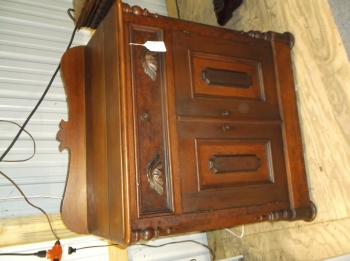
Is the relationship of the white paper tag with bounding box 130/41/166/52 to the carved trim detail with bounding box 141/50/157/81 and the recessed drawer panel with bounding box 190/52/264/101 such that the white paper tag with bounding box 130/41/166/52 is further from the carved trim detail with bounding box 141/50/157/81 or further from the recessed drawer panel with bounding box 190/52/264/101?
the recessed drawer panel with bounding box 190/52/264/101

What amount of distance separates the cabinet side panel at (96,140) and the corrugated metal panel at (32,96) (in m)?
0.28

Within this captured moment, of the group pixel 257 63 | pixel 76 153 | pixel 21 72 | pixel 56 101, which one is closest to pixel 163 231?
pixel 76 153

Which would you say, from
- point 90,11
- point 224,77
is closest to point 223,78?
point 224,77

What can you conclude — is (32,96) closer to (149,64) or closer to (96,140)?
(96,140)

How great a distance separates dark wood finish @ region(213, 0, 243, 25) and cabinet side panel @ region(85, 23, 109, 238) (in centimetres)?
68

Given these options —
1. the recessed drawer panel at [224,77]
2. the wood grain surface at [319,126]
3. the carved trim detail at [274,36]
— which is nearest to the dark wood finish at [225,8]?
the wood grain surface at [319,126]

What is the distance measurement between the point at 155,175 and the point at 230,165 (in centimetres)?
27

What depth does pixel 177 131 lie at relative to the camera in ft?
3.06

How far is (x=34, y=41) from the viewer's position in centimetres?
143

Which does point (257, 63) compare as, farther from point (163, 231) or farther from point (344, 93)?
point (163, 231)

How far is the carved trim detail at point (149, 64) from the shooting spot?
0.93 m

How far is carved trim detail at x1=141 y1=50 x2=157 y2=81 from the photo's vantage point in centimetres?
93

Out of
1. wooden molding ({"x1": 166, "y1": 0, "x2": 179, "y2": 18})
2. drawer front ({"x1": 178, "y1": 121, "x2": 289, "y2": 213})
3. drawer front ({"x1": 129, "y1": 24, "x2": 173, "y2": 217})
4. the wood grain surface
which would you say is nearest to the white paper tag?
drawer front ({"x1": 129, "y1": 24, "x2": 173, "y2": 217})

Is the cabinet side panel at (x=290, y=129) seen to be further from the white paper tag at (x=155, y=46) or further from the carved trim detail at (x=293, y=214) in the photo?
the white paper tag at (x=155, y=46)
